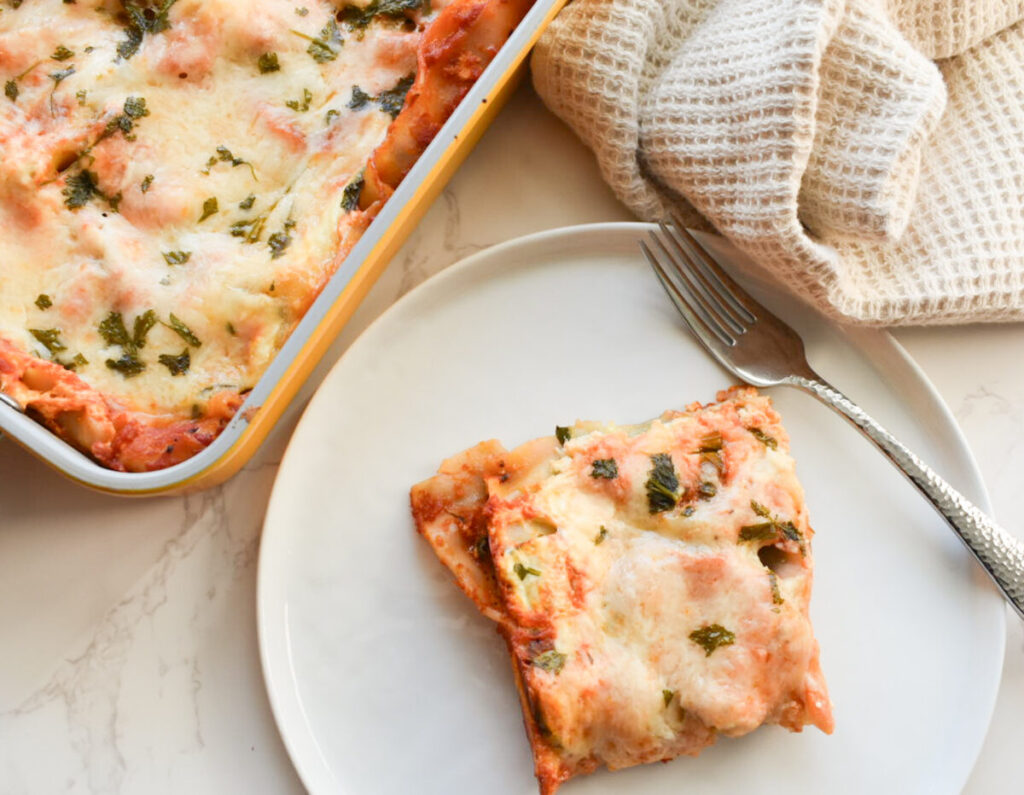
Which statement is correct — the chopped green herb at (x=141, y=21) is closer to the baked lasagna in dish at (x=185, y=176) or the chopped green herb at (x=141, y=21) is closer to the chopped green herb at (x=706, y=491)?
the baked lasagna in dish at (x=185, y=176)

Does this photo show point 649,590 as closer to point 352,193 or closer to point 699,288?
point 699,288

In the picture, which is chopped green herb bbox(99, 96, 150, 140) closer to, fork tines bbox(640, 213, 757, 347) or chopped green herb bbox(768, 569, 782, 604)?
fork tines bbox(640, 213, 757, 347)

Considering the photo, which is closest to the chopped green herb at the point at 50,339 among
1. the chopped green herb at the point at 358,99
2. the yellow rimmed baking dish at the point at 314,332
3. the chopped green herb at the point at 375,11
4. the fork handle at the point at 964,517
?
the yellow rimmed baking dish at the point at 314,332

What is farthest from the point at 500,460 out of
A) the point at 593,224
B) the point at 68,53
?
the point at 68,53

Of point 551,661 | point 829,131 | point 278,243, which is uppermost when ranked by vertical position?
point 829,131

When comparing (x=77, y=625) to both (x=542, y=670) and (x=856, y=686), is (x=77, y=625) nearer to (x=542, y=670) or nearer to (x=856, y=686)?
(x=542, y=670)

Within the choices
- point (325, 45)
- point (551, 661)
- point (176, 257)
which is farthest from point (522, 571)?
point (325, 45)

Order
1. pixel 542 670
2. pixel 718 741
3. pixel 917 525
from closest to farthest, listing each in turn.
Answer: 1. pixel 542 670
2. pixel 718 741
3. pixel 917 525
